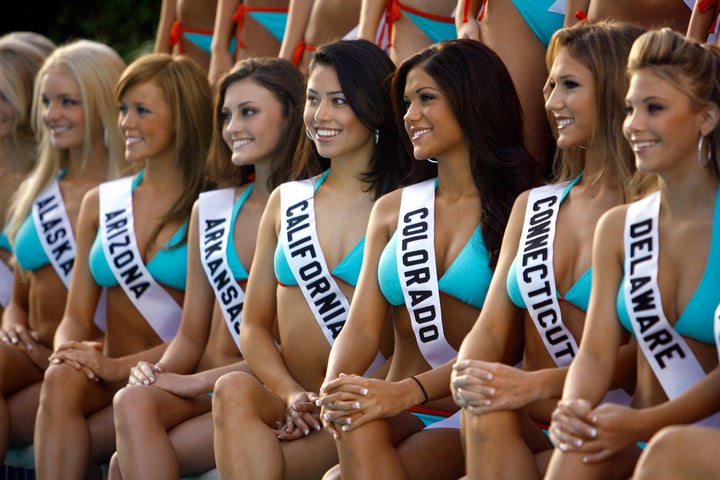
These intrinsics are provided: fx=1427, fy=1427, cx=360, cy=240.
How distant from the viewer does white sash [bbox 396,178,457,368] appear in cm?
432

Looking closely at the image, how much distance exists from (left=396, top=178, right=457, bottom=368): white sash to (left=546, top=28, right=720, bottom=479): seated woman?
0.74 m

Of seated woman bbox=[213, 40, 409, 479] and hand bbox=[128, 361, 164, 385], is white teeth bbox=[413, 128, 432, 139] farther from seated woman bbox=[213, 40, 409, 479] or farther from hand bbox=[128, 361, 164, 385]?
hand bbox=[128, 361, 164, 385]

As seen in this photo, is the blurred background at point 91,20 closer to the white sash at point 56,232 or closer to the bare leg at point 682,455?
the white sash at point 56,232

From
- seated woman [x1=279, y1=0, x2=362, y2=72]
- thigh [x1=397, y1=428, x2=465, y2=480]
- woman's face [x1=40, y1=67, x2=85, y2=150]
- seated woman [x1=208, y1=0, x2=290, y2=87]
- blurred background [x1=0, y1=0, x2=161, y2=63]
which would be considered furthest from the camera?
blurred background [x1=0, y1=0, x2=161, y2=63]

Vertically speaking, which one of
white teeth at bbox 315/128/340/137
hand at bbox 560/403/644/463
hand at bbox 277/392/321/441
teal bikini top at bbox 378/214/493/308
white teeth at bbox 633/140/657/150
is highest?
white teeth at bbox 633/140/657/150

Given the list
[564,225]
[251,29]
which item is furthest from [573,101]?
[251,29]

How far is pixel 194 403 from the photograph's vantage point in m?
4.98

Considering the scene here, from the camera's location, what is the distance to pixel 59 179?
21.1ft

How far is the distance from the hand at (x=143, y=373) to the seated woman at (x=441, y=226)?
878 millimetres

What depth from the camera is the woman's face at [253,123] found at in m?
5.25

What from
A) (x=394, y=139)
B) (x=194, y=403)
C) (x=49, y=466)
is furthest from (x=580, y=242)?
(x=49, y=466)

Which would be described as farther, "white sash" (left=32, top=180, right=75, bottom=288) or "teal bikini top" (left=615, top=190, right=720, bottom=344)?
"white sash" (left=32, top=180, right=75, bottom=288)

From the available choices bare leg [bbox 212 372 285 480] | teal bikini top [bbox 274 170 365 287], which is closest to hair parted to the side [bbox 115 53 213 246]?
teal bikini top [bbox 274 170 365 287]

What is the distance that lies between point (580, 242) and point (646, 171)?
474 millimetres
